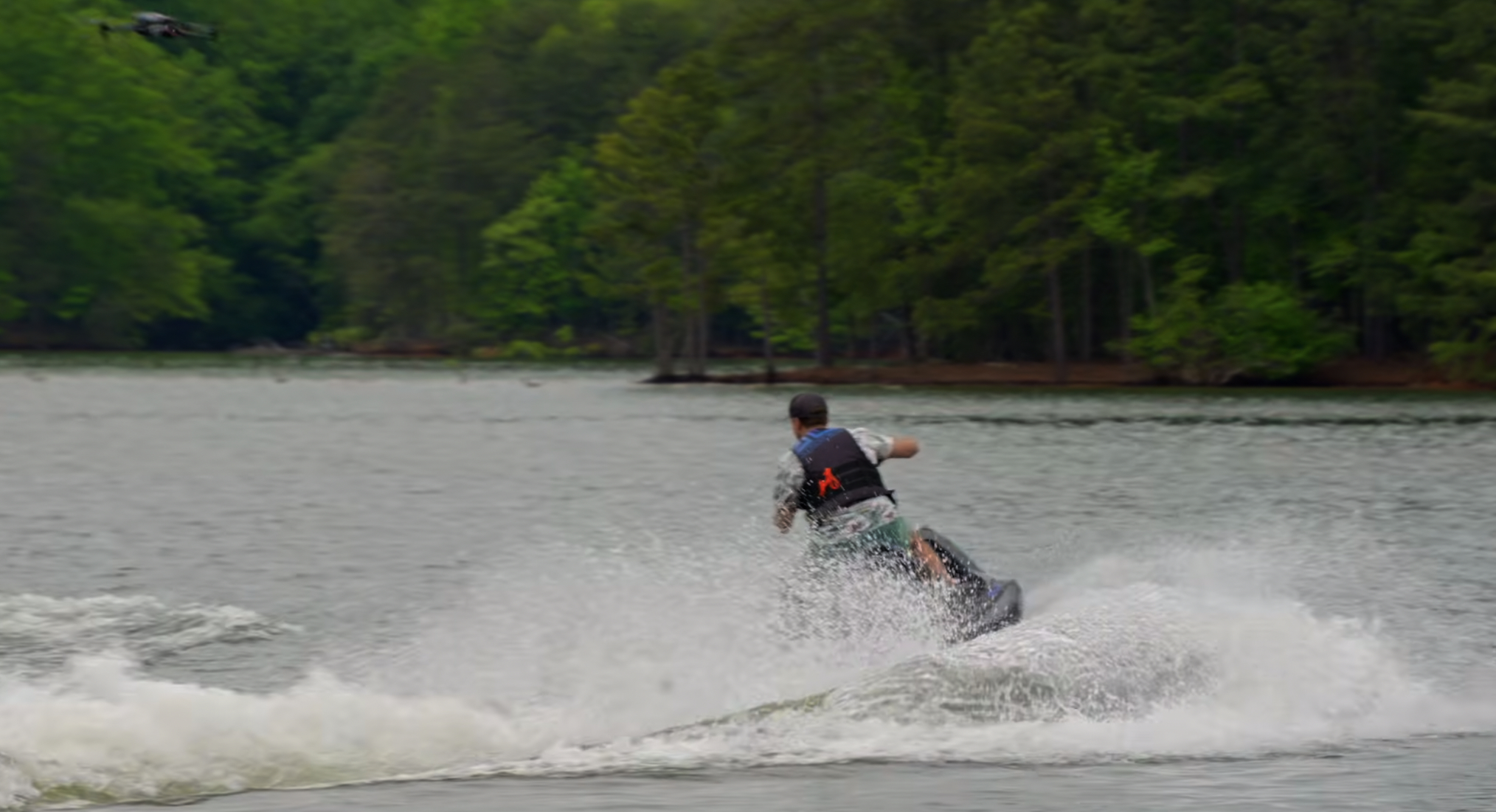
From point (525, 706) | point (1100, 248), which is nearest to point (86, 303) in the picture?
point (1100, 248)

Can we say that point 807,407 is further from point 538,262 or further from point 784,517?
point 538,262

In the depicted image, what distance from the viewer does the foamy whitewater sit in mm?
12875

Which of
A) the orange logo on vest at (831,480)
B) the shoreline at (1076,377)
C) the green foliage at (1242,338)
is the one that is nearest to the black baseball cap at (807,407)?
the orange logo on vest at (831,480)

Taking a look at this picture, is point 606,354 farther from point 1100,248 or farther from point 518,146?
point 1100,248

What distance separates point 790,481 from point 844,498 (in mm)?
377

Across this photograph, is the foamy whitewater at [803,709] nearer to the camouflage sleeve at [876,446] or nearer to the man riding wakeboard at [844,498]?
the man riding wakeboard at [844,498]

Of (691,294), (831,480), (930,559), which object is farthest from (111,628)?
(691,294)

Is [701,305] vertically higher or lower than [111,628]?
higher

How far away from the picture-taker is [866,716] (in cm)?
1399

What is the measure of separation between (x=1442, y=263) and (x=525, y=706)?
219ft

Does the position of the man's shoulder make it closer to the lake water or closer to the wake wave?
the lake water

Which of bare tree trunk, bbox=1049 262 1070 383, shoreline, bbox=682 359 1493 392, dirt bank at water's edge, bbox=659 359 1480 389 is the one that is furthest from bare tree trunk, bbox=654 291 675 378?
bare tree trunk, bbox=1049 262 1070 383

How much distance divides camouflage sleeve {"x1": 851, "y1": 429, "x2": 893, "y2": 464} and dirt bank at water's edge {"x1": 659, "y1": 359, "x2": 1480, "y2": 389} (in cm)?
6563

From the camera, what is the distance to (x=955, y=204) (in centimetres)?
8731
